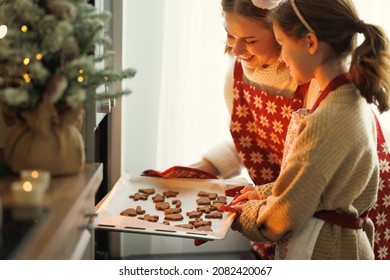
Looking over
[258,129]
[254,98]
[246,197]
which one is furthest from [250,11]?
[246,197]

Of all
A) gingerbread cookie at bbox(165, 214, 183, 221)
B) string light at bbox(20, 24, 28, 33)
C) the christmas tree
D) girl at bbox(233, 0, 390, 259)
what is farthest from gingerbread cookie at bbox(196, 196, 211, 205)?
string light at bbox(20, 24, 28, 33)

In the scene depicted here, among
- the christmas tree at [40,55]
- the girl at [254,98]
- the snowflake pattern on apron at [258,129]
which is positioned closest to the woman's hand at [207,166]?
the girl at [254,98]

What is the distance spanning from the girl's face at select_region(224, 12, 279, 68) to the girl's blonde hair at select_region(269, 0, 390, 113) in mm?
289

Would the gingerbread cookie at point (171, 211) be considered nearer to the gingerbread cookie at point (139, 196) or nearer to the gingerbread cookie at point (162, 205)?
the gingerbread cookie at point (162, 205)

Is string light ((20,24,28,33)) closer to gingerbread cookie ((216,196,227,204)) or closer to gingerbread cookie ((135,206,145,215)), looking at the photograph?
gingerbread cookie ((135,206,145,215))

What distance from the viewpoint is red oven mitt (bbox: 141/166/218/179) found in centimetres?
207

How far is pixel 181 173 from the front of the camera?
81.8 inches

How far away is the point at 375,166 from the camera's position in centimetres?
163

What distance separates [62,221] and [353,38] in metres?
0.91

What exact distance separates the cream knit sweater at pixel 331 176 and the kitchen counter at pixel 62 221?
45 centimetres
